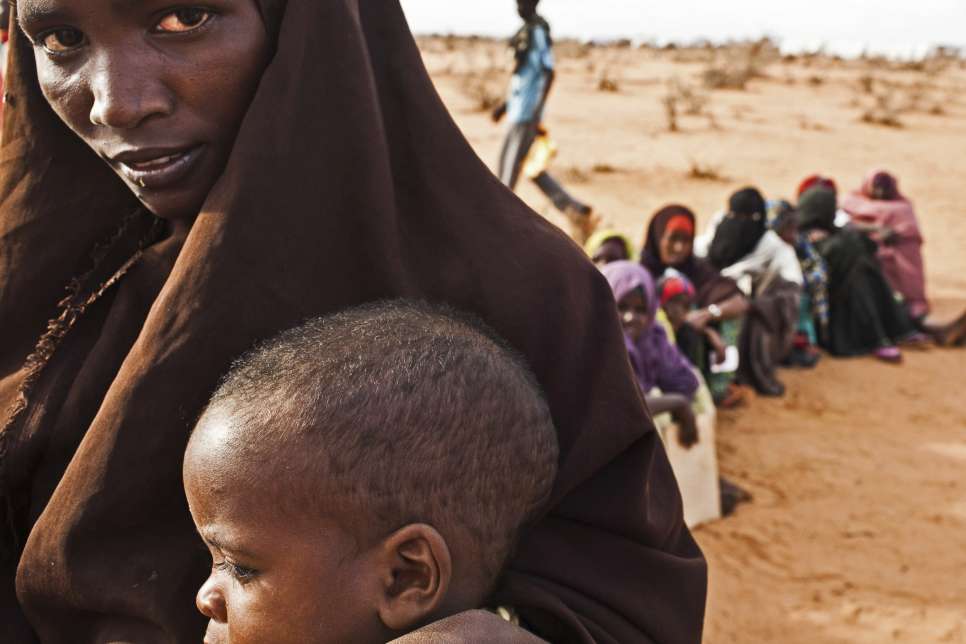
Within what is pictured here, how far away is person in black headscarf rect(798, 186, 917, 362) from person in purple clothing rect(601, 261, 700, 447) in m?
3.74

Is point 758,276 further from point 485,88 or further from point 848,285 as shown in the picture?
point 485,88

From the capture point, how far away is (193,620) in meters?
1.41

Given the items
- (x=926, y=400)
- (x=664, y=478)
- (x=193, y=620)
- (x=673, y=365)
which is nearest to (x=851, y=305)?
(x=926, y=400)

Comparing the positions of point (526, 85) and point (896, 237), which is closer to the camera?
point (526, 85)

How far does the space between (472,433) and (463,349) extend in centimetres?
11

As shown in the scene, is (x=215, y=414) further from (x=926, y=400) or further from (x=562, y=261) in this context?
(x=926, y=400)

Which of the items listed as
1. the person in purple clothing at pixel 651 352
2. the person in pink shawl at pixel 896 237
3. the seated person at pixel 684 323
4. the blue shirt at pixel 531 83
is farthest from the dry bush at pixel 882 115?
the person in purple clothing at pixel 651 352

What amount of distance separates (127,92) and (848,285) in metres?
7.70

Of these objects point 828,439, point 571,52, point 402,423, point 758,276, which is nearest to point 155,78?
point 402,423

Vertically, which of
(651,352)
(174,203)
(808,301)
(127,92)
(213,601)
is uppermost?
(127,92)

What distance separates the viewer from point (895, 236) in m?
8.84

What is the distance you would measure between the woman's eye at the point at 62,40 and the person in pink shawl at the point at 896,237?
8321mm

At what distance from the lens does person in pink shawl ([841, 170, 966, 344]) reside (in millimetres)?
8828

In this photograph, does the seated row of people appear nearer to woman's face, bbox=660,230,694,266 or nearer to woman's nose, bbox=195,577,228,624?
woman's face, bbox=660,230,694,266
